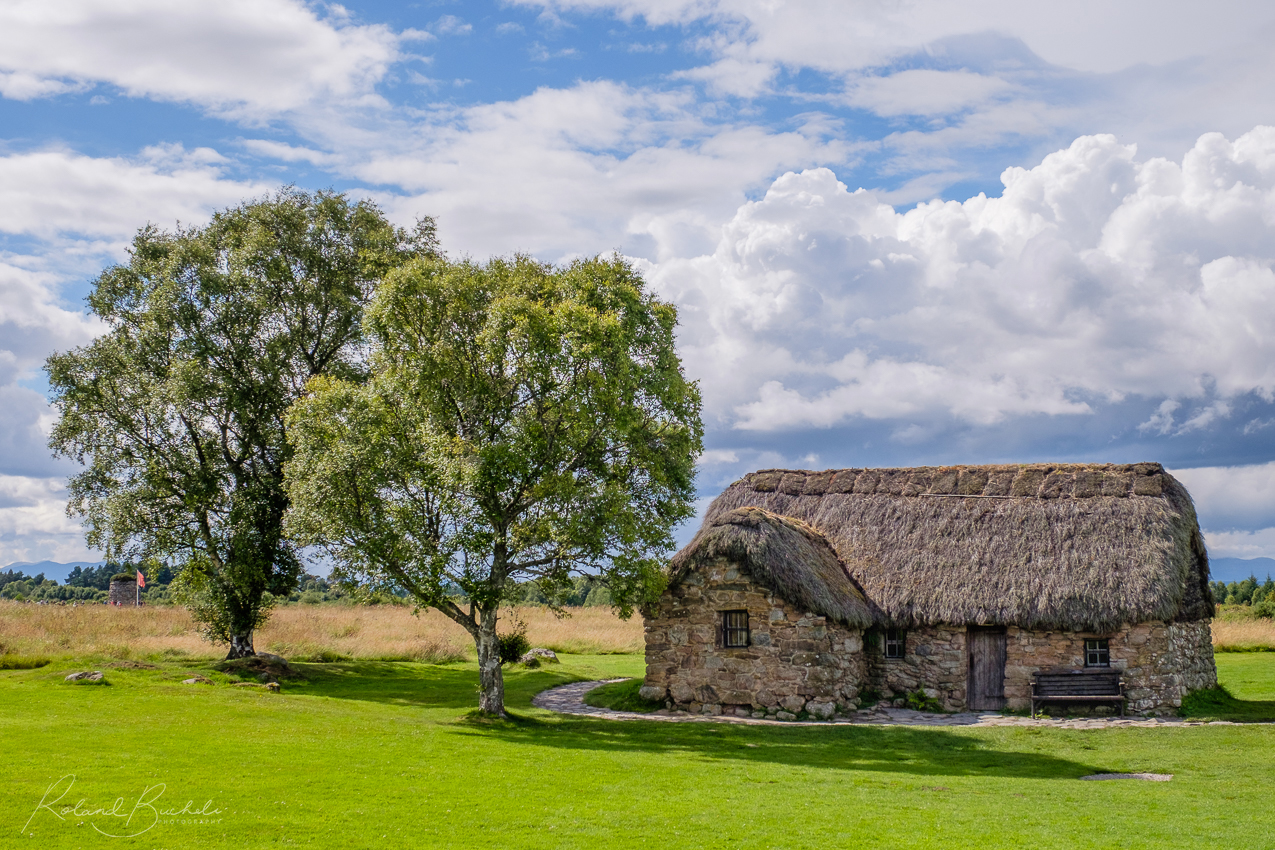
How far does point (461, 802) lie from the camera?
1431cm

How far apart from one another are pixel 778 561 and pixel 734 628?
2259 millimetres

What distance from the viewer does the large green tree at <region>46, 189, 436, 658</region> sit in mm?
32344

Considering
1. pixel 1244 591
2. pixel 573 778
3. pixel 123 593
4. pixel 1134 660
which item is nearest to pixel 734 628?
pixel 573 778

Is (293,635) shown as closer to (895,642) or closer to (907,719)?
(895,642)

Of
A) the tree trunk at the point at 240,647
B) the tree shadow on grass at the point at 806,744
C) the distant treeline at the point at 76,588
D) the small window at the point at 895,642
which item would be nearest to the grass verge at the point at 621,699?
the tree shadow on grass at the point at 806,744

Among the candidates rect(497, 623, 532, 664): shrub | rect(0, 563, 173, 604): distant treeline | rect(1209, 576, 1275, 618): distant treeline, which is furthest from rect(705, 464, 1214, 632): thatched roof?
rect(0, 563, 173, 604): distant treeline

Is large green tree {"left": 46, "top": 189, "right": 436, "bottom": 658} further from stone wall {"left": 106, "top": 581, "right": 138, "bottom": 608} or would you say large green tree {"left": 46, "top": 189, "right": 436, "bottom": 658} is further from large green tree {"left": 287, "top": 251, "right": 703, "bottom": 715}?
stone wall {"left": 106, "top": 581, "right": 138, "bottom": 608}

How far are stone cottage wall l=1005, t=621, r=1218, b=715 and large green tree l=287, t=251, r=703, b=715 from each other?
10322mm

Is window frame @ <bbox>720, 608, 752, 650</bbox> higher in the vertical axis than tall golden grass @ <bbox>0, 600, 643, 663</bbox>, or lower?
higher

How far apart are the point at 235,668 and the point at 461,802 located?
1954 centimetres

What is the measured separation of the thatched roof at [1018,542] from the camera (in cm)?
2602

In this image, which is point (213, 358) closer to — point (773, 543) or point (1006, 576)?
point (773, 543)

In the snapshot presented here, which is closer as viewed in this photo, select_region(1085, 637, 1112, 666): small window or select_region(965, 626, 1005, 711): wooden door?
select_region(1085, 637, 1112, 666): small window

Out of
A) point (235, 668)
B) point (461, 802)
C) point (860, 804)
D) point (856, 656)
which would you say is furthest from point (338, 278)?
point (860, 804)
